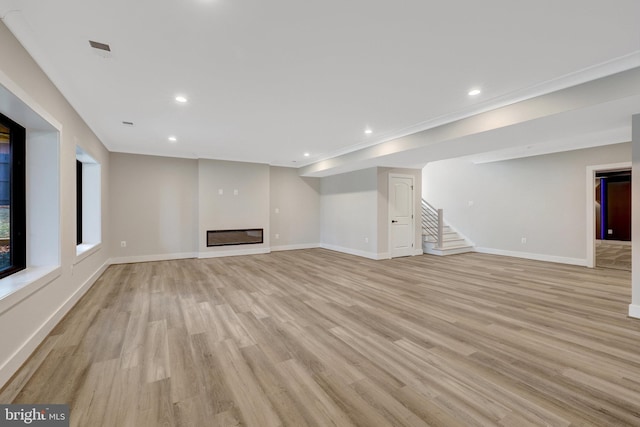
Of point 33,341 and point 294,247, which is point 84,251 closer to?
point 33,341

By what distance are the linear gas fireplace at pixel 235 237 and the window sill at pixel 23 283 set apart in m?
4.11

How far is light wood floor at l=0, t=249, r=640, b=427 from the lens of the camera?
1.64 meters

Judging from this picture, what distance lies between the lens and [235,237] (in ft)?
24.2

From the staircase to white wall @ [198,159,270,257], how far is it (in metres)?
4.47

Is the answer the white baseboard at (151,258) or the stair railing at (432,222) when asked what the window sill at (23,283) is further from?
the stair railing at (432,222)

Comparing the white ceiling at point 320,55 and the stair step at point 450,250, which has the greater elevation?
the white ceiling at point 320,55

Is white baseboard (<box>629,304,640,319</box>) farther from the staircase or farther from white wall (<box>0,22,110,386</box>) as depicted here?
white wall (<box>0,22,110,386</box>)

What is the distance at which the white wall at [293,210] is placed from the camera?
26.8 feet

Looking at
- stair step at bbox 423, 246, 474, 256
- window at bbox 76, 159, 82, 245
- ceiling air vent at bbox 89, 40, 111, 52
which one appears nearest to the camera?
ceiling air vent at bbox 89, 40, 111, 52

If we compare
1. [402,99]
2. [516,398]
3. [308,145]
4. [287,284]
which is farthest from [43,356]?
[308,145]

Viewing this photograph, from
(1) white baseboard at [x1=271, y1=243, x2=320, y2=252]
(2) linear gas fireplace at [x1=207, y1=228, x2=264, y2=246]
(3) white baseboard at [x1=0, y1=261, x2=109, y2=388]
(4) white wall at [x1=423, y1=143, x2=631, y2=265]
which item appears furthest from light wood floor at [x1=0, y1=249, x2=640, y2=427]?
(1) white baseboard at [x1=271, y1=243, x2=320, y2=252]

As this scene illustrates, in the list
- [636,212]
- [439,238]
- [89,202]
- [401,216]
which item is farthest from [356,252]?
[89,202]

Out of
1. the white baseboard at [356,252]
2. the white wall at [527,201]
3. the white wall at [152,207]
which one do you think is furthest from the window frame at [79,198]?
the white wall at [527,201]

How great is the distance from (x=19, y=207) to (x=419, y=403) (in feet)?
12.6
